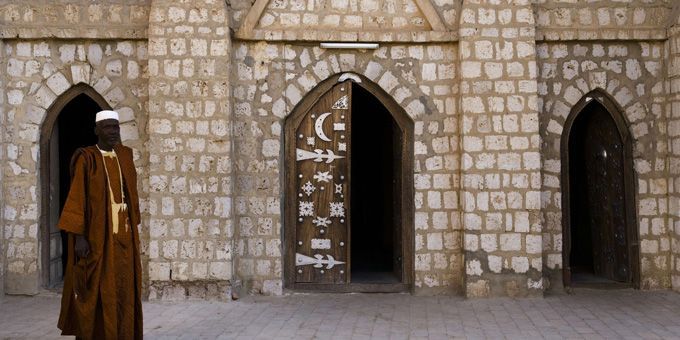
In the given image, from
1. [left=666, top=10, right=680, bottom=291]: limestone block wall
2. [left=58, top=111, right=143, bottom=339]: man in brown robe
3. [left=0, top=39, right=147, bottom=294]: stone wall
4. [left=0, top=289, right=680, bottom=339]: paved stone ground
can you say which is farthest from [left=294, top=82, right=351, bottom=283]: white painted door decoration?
[left=666, top=10, right=680, bottom=291]: limestone block wall

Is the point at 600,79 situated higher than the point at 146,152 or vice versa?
the point at 600,79

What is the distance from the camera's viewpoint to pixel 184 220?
23.8 feet

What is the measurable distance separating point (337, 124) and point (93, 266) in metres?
3.75

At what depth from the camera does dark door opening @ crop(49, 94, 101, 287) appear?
7930mm

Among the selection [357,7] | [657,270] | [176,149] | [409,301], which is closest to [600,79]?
[657,270]

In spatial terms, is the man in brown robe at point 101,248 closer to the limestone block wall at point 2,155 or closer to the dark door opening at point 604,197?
the limestone block wall at point 2,155

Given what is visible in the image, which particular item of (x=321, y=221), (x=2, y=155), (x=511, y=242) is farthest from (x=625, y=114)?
(x=2, y=155)

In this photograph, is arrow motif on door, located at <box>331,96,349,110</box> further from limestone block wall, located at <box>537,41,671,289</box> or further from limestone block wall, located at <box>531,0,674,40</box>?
limestone block wall, located at <box>531,0,674,40</box>

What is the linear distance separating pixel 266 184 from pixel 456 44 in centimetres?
283

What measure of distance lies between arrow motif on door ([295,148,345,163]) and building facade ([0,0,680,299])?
25 mm

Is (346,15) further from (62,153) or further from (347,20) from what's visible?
(62,153)

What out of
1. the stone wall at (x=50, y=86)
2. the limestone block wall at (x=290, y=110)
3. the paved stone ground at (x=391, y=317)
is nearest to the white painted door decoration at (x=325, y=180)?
the limestone block wall at (x=290, y=110)

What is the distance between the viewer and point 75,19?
25.1 ft

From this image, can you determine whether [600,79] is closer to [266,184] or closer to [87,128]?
[266,184]
